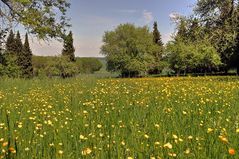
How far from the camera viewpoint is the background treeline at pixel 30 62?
29195 mm

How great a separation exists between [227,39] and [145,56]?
56275 mm

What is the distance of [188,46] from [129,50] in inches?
2019

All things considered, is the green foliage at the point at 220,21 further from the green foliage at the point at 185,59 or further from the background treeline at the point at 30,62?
the green foliage at the point at 185,59

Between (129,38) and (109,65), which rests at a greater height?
(129,38)

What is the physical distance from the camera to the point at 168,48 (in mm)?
70812

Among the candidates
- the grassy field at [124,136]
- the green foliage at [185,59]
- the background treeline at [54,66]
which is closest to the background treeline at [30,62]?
the background treeline at [54,66]

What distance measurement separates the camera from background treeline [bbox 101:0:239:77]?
80.5 ft

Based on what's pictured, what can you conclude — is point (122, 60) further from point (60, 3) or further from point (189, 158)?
point (189, 158)

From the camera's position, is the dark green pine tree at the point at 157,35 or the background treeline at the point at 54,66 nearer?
the background treeline at the point at 54,66

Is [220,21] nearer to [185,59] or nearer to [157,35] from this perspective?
[185,59]

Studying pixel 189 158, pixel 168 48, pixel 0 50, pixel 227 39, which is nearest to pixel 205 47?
pixel 227 39

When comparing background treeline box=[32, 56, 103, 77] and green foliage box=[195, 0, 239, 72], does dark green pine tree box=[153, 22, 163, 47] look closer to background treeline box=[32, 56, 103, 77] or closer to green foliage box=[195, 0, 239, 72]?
background treeline box=[32, 56, 103, 77]

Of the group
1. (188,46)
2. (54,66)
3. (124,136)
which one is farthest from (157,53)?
(124,136)

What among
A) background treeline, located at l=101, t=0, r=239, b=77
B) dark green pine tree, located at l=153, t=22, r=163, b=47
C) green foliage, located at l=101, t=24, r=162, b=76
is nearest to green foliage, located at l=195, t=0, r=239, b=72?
background treeline, located at l=101, t=0, r=239, b=77
